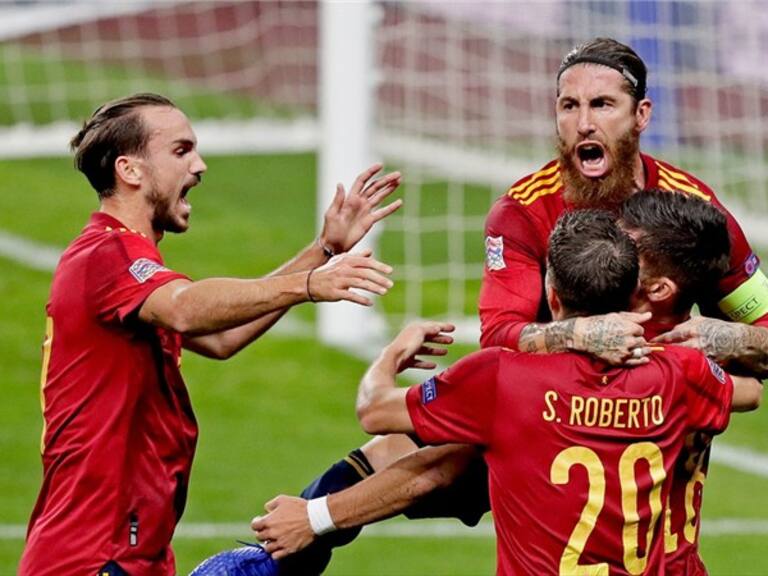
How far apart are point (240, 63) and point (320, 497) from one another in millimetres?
17516

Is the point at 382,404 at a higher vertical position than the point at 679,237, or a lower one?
lower

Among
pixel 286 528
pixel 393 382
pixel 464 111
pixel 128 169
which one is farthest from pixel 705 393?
pixel 464 111

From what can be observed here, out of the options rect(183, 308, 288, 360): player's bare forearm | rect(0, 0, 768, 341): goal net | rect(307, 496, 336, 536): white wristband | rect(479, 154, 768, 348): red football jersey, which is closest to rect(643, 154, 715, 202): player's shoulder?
rect(479, 154, 768, 348): red football jersey

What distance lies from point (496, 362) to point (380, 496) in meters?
0.75

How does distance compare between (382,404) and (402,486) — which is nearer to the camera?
(382,404)

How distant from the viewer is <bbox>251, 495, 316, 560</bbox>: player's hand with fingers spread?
5.66 meters

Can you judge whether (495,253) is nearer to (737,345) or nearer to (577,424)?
(737,345)

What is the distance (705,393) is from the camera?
5230 millimetres

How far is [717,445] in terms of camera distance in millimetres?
10750

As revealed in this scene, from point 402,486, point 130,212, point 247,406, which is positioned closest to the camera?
point 402,486

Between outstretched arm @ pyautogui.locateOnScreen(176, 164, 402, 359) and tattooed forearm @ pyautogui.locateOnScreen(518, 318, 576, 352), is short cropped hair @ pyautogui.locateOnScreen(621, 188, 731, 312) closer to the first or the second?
tattooed forearm @ pyautogui.locateOnScreen(518, 318, 576, 352)

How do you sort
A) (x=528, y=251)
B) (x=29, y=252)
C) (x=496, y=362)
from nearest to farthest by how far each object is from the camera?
1. (x=496, y=362)
2. (x=528, y=251)
3. (x=29, y=252)

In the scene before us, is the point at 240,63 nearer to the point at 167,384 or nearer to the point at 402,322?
the point at 402,322

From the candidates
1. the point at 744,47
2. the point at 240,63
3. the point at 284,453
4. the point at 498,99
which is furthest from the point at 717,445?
the point at 240,63
